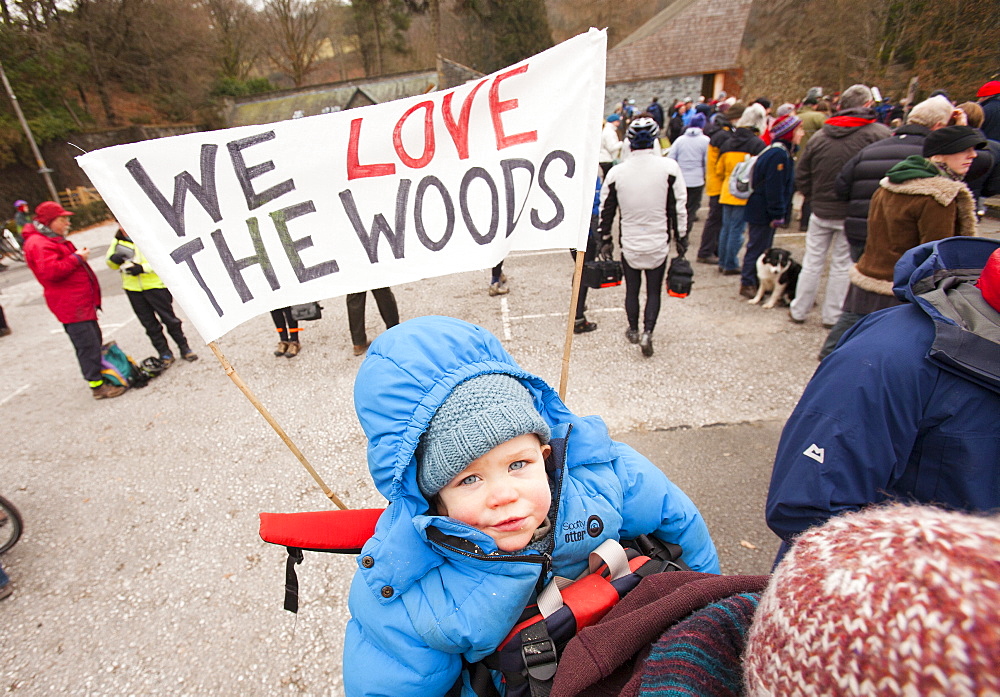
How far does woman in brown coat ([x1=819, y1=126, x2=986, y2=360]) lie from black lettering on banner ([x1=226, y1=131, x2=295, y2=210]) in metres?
3.54

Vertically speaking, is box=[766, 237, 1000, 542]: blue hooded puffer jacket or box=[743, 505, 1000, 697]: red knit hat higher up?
box=[743, 505, 1000, 697]: red knit hat

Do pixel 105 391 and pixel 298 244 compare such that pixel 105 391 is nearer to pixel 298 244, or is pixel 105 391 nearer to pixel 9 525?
pixel 9 525

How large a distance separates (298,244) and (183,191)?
0.46 m

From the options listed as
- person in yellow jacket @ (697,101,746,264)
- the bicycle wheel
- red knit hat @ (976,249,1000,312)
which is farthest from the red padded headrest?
person in yellow jacket @ (697,101,746,264)

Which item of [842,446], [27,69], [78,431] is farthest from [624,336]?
[27,69]

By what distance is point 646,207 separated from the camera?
4387mm

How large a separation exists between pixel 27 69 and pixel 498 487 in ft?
107

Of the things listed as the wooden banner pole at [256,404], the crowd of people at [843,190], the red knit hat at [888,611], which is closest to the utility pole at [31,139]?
the crowd of people at [843,190]

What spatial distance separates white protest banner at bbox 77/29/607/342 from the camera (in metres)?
1.95

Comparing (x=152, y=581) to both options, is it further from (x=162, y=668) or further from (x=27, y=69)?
(x=27, y=69)

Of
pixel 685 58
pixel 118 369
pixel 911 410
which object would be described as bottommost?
pixel 118 369

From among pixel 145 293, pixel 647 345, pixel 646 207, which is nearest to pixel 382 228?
pixel 646 207

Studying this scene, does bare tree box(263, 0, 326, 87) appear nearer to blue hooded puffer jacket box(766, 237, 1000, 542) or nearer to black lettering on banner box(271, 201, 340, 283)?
black lettering on banner box(271, 201, 340, 283)

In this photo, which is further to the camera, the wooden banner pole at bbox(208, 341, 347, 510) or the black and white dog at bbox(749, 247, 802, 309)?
the black and white dog at bbox(749, 247, 802, 309)
